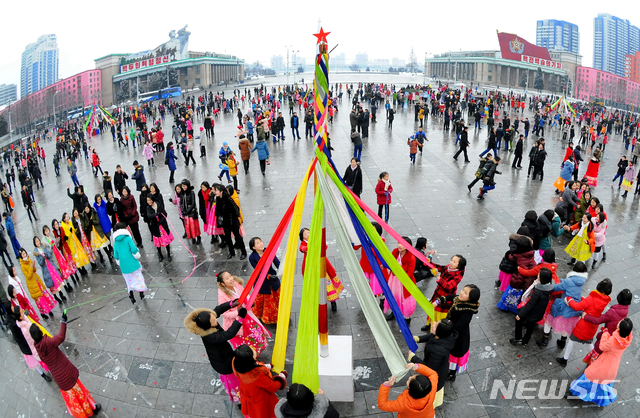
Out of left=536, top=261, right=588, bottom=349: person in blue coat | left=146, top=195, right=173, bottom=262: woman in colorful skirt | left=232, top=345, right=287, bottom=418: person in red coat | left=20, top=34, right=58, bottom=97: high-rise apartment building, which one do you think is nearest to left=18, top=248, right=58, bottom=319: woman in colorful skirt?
left=146, top=195, right=173, bottom=262: woman in colorful skirt

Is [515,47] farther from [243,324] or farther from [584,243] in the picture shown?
[243,324]

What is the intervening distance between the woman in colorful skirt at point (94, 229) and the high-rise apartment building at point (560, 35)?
205m

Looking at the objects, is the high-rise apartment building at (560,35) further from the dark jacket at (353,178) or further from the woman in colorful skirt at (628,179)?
the dark jacket at (353,178)

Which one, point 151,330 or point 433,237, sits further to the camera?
point 433,237

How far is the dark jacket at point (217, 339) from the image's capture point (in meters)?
4.21

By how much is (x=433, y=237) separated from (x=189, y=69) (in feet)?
255

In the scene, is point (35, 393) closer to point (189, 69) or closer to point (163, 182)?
point (163, 182)

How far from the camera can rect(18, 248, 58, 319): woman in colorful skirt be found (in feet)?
23.1

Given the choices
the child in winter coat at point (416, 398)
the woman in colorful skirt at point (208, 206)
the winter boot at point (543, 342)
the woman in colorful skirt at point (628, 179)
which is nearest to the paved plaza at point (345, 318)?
the winter boot at point (543, 342)

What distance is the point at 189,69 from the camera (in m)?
76.4

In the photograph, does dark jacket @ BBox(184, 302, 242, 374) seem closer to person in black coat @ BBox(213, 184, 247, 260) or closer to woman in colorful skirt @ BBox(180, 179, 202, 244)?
person in black coat @ BBox(213, 184, 247, 260)

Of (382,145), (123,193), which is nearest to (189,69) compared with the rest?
(382,145)

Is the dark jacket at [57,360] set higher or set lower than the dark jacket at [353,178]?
lower

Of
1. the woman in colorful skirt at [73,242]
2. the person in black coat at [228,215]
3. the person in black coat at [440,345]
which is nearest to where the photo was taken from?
the person in black coat at [440,345]
